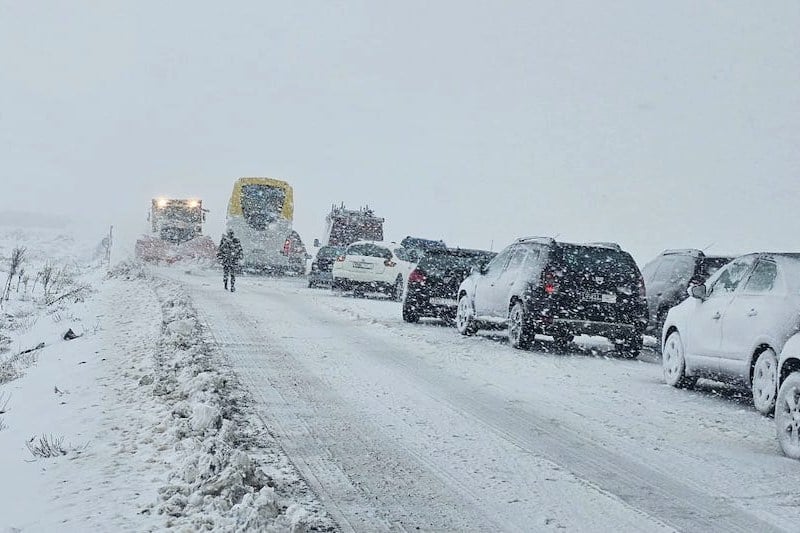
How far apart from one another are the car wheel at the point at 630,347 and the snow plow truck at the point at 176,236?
25.2 metres

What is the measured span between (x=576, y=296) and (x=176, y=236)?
1089 inches

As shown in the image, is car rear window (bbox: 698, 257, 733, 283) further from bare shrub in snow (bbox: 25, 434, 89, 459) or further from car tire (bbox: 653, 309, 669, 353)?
bare shrub in snow (bbox: 25, 434, 89, 459)

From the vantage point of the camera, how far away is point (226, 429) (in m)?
5.58

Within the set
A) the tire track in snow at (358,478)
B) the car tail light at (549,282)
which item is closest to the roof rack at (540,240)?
the car tail light at (549,282)

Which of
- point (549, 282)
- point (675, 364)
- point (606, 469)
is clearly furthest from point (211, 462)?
point (549, 282)

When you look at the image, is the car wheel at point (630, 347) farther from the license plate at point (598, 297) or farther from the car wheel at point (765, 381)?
the car wheel at point (765, 381)

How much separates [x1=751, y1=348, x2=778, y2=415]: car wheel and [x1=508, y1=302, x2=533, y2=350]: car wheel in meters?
4.77

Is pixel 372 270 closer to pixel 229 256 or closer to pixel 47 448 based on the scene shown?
pixel 229 256

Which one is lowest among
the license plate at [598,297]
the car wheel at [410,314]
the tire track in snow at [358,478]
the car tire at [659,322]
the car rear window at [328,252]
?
the tire track in snow at [358,478]

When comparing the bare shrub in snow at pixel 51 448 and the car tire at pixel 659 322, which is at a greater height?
the car tire at pixel 659 322

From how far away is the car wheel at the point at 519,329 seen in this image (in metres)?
12.6

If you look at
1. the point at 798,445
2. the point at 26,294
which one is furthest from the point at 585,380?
the point at 26,294

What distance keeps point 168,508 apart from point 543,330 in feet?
29.1

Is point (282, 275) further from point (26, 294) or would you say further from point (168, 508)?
point (168, 508)
